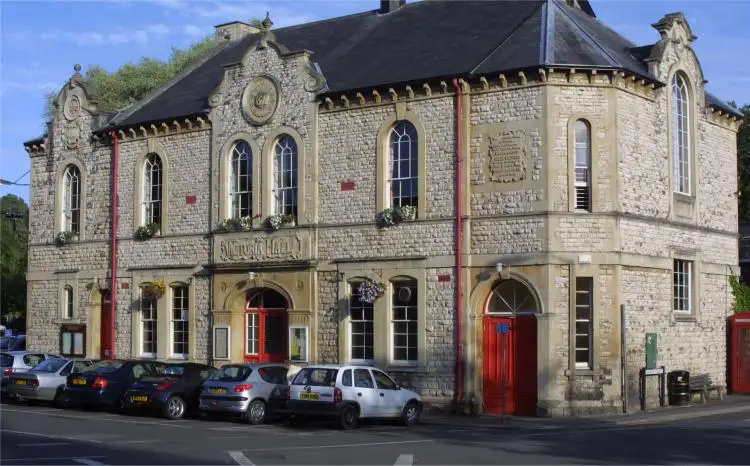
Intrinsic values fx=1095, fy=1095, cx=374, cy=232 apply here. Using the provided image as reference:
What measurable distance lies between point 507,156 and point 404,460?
12350 mm

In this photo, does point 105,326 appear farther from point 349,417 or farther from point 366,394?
point 349,417

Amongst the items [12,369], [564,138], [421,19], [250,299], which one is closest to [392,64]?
[421,19]

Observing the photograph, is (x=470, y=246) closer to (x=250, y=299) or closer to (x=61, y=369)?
(x=250, y=299)

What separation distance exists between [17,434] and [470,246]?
1238 centimetres

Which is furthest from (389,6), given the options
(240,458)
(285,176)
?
(240,458)

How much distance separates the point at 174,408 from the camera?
2652cm

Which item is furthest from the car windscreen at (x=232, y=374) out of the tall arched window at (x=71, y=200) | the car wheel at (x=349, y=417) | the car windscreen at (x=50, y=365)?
the tall arched window at (x=71, y=200)

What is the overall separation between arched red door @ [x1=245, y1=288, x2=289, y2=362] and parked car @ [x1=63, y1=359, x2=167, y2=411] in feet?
16.2

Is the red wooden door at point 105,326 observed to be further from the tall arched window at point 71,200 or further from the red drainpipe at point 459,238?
the red drainpipe at point 459,238

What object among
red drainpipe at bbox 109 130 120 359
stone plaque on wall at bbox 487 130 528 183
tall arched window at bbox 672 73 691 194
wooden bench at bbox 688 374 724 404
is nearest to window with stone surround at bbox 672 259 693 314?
wooden bench at bbox 688 374 724 404

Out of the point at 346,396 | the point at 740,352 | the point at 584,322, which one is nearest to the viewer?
the point at 346,396

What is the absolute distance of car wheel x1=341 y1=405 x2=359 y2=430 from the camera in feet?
78.8

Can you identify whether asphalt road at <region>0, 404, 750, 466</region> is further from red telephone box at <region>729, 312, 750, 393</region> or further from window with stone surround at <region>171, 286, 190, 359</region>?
window with stone surround at <region>171, 286, 190, 359</region>

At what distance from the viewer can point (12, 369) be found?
3203 cm
